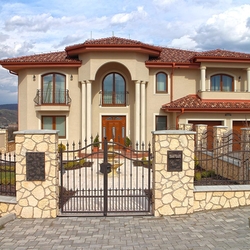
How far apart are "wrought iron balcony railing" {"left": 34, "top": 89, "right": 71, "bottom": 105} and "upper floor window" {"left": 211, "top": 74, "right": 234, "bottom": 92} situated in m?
9.43

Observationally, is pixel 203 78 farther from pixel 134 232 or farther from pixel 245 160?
pixel 134 232

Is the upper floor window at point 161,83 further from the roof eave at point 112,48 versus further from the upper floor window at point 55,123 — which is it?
the upper floor window at point 55,123

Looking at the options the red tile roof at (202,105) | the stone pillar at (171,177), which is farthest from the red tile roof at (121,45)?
the stone pillar at (171,177)

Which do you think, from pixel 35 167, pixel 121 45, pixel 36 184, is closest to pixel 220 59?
pixel 121 45

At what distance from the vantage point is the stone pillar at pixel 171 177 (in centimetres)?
659

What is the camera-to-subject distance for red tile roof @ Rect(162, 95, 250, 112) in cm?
1644

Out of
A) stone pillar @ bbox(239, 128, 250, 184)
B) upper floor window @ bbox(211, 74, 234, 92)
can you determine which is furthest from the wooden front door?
stone pillar @ bbox(239, 128, 250, 184)

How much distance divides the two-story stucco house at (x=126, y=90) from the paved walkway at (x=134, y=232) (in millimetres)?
10743

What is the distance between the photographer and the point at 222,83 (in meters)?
18.6

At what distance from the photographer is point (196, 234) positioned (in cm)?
550

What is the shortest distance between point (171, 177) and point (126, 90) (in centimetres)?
1211

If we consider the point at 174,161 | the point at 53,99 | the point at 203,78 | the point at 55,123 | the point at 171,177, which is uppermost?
the point at 203,78

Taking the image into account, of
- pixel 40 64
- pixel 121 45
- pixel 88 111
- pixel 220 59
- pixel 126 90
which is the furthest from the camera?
pixel 126 90

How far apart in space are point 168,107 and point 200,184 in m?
9.71
